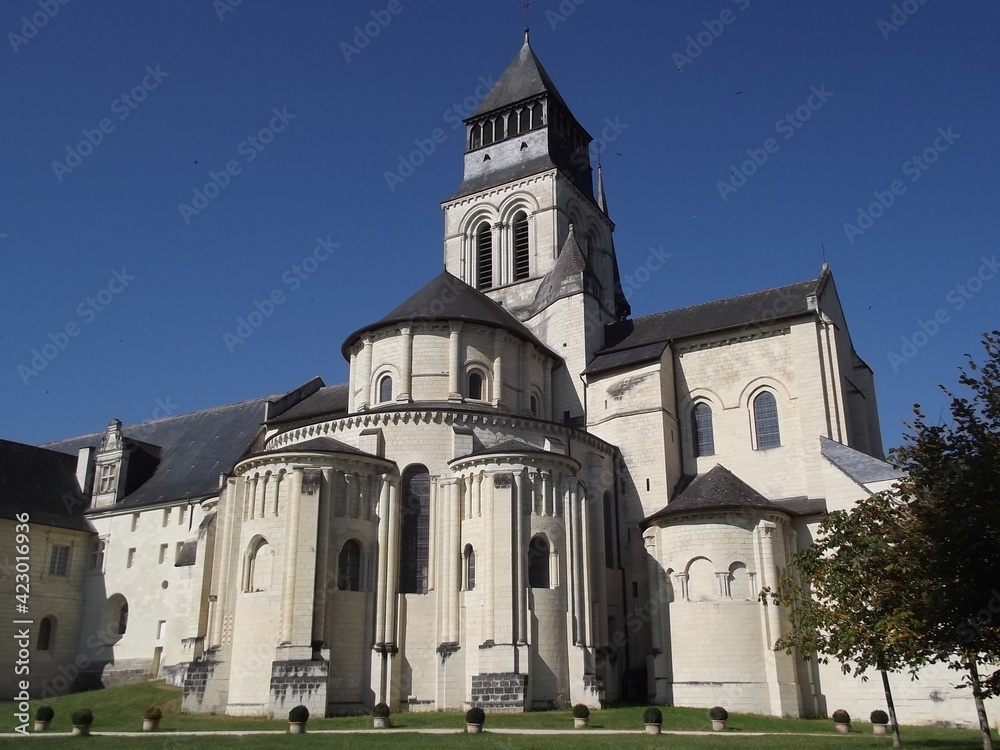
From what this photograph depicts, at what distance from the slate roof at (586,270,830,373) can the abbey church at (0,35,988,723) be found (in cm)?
18

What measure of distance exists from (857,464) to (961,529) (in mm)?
16220

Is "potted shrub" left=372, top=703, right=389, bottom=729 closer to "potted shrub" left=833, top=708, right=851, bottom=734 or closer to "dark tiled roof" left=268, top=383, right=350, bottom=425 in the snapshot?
"potted shrub" left=833, top=708, right=851, bottom=734

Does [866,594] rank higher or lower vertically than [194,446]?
lower

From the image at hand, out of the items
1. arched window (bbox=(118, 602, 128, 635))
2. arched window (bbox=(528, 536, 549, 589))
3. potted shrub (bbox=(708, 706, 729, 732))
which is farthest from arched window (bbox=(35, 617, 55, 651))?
potted shrub (bbox=(708, 706, 729, 732))

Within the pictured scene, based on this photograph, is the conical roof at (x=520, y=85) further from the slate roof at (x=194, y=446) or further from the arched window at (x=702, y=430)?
the arched window at (x=702, y=430)

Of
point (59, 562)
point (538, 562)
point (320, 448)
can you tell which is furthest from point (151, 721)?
point (59, 562)

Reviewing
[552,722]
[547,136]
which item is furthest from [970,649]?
[547,136]

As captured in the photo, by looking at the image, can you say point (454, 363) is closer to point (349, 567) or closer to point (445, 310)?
point (445, 310)

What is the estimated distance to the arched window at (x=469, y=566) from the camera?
28781 mm

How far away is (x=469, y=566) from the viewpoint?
29.1 metres

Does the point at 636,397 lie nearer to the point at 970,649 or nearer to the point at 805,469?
the point at 805,469

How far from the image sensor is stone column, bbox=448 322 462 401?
33688 mm

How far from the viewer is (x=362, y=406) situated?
1369 inches

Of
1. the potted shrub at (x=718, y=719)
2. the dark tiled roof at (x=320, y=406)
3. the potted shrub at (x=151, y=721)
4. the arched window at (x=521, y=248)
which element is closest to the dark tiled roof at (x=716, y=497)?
the potted shrub at (x=718, y=719)
